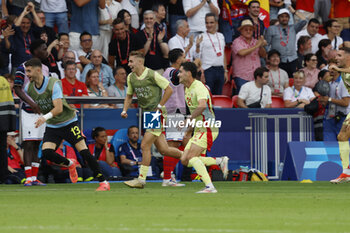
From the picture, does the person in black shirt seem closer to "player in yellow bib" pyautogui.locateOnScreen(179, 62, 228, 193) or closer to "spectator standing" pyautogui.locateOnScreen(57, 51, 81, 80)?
"spectator standing" pyautogui.locateOnScreen(57, 51, 81, 80)

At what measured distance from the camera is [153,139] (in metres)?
13.4

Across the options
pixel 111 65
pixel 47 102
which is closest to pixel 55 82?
pixel 47 102

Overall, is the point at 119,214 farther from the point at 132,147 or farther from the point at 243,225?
the point at 132,147

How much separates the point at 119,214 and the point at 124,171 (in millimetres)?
8367

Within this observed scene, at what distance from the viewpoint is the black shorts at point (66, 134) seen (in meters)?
12.9

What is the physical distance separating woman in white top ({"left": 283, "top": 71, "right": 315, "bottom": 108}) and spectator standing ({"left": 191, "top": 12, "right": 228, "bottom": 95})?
1.61 metres

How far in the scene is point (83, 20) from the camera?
18.7 m

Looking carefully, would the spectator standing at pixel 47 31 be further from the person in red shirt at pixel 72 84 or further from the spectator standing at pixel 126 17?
the spectator standing at pixel 126 17

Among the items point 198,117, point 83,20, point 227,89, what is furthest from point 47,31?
point 198,117

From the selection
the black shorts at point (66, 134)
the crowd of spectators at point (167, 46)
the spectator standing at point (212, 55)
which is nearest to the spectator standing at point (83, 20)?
the crowd of spectators at point (167, 46)

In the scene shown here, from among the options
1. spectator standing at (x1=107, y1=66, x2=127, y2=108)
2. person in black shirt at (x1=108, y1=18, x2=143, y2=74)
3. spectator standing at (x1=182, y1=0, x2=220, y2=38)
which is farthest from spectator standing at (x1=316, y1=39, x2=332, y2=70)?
spectator standing at (x1=107, y1=66, x2=127, y2=108)

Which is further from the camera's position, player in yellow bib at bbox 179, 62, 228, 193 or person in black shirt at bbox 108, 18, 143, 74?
person in black shirt at bbox 108, 18, 143, 74

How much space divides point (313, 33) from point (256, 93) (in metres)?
4.41

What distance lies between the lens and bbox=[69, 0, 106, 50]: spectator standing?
18.5 meters
